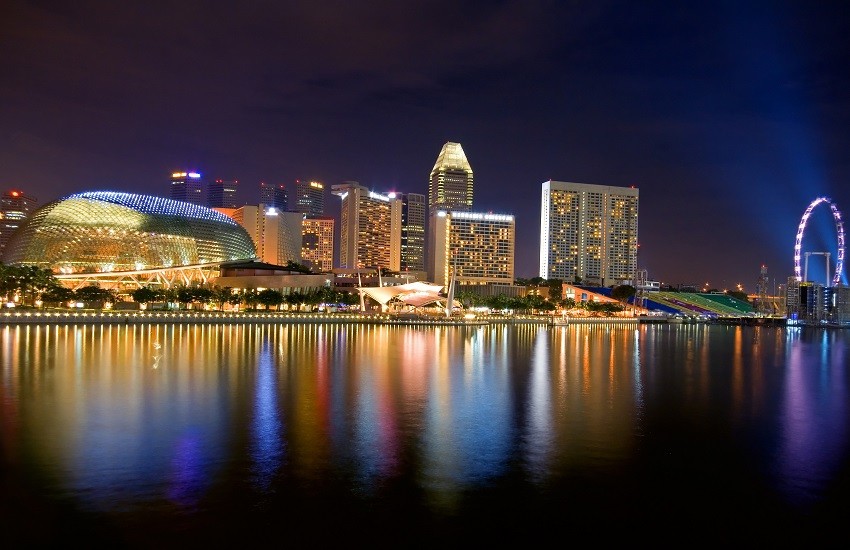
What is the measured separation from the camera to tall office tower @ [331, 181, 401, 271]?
607ft

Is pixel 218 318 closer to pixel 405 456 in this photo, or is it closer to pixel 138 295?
pixel 138 295

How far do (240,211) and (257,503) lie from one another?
149239 mm

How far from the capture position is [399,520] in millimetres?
10148

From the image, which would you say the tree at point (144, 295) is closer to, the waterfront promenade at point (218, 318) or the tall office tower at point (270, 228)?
the waterfront promenade at point (218, 318)

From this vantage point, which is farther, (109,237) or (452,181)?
(452,181)

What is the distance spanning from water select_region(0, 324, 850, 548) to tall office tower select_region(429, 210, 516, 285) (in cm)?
11598

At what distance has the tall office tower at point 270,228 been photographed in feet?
472

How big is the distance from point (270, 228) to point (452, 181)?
53.9 meters

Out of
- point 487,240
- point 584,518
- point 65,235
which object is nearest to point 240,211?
point 487,240

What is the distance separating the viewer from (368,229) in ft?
615

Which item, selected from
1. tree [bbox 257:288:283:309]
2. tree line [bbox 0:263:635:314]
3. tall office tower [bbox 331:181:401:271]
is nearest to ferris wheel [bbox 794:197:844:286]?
tree line [bbox 0:263:635:314]

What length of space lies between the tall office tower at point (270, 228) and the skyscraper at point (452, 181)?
42.4 meters

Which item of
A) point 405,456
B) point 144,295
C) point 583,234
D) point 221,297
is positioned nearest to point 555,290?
point 583,234

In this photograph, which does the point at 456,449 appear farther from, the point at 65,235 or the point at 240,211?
the point at 240,211
